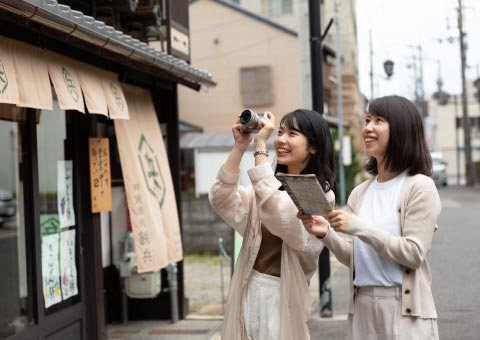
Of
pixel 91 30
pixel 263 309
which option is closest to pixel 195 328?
pixel 91 30

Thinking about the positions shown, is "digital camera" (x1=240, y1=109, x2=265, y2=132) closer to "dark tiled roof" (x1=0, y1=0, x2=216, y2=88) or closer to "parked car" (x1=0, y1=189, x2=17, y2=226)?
"dark tiled roof" (x1=0, y1=0, x2=216, y2=88)

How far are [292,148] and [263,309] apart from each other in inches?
33.5

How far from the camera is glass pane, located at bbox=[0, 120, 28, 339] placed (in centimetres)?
706

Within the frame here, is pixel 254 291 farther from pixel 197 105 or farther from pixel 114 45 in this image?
pixel 197 105

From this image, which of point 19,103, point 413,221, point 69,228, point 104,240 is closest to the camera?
point 413,221

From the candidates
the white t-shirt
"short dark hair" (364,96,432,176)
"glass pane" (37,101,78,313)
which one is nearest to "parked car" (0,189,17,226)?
"glass pane" (37,101,78,313)

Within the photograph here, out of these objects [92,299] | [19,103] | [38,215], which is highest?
[19,103]

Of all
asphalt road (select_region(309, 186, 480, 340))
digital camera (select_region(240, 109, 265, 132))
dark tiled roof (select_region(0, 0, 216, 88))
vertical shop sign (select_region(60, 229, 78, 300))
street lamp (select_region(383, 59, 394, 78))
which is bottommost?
asphalt road (select_region(309, 186, 480, 340))

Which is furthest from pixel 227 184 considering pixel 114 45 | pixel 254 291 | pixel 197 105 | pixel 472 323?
pixel 197 105

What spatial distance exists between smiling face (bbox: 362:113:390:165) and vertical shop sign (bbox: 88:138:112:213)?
4.31 m

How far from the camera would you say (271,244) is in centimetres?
357

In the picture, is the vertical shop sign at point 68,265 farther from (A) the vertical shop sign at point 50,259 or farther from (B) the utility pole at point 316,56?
(B) the utility pole at point 316,56

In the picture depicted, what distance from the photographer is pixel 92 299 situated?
7035 mm

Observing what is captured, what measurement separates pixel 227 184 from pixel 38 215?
3218mm
